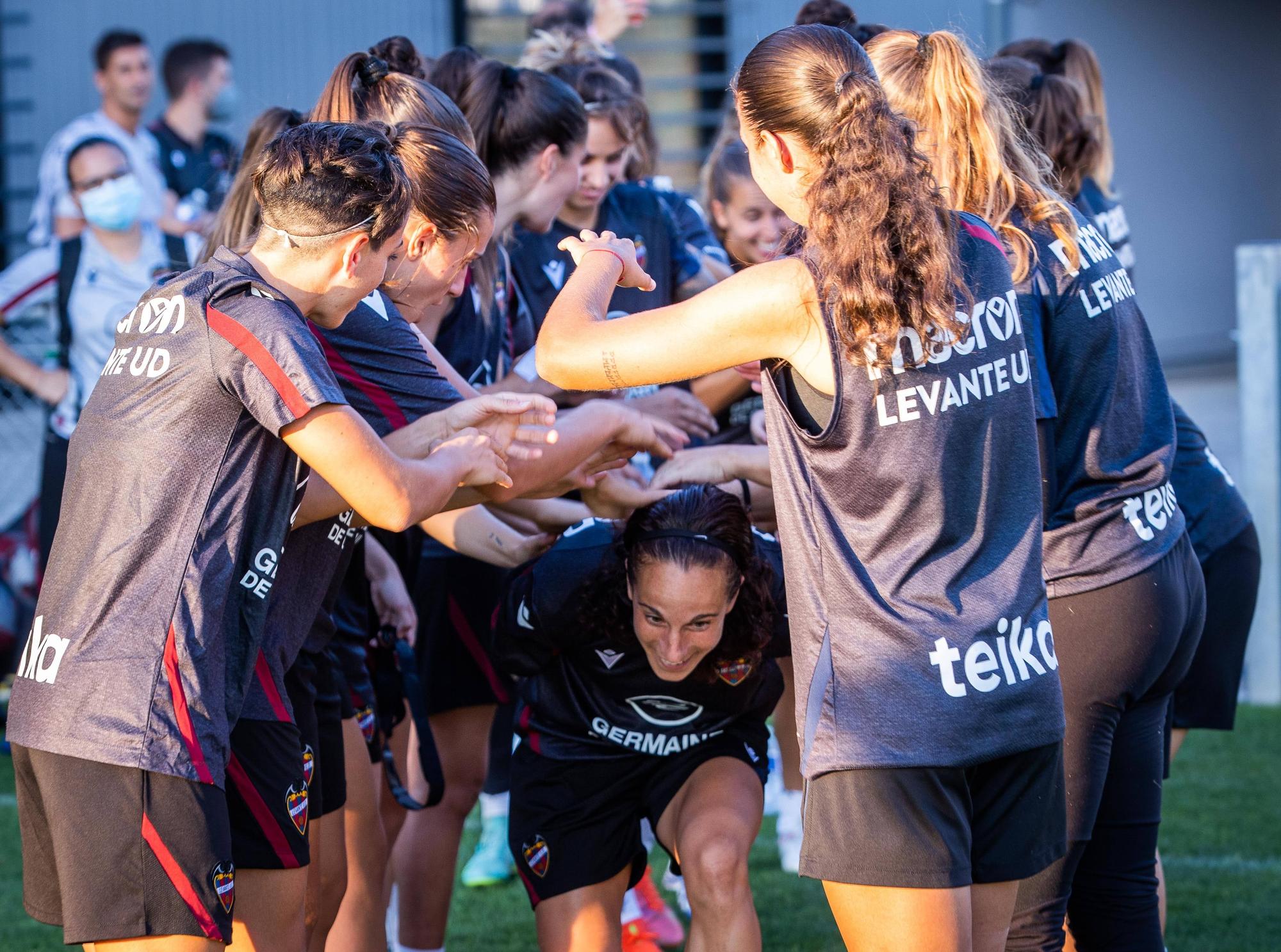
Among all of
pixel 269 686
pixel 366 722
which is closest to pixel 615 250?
pixel 269 686

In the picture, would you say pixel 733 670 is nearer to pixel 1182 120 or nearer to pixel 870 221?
pixel 870 221

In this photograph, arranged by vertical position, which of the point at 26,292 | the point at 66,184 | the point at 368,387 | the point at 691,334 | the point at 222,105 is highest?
the point at 222,105

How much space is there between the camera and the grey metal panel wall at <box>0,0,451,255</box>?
1133 cm

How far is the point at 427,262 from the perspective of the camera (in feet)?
9.05

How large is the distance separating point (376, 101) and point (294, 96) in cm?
884

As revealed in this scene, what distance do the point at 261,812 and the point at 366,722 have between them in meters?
0.81

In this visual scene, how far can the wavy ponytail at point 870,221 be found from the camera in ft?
6.42

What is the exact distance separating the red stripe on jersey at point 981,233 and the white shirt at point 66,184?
→ 5106mm

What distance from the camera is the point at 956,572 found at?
204cm

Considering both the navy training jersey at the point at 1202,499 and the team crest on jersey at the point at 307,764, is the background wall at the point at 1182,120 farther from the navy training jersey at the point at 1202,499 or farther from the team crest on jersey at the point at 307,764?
the team crest on jersey at the point at 307,764

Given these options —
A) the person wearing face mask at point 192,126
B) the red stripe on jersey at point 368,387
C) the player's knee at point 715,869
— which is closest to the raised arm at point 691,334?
the red stripe on jersey at point 368,387

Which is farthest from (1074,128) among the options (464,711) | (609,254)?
(464,711)

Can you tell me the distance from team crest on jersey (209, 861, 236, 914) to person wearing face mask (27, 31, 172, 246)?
508 centimetres

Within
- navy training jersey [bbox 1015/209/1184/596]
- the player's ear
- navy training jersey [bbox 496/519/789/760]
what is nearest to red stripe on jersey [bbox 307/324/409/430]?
the player's ear
